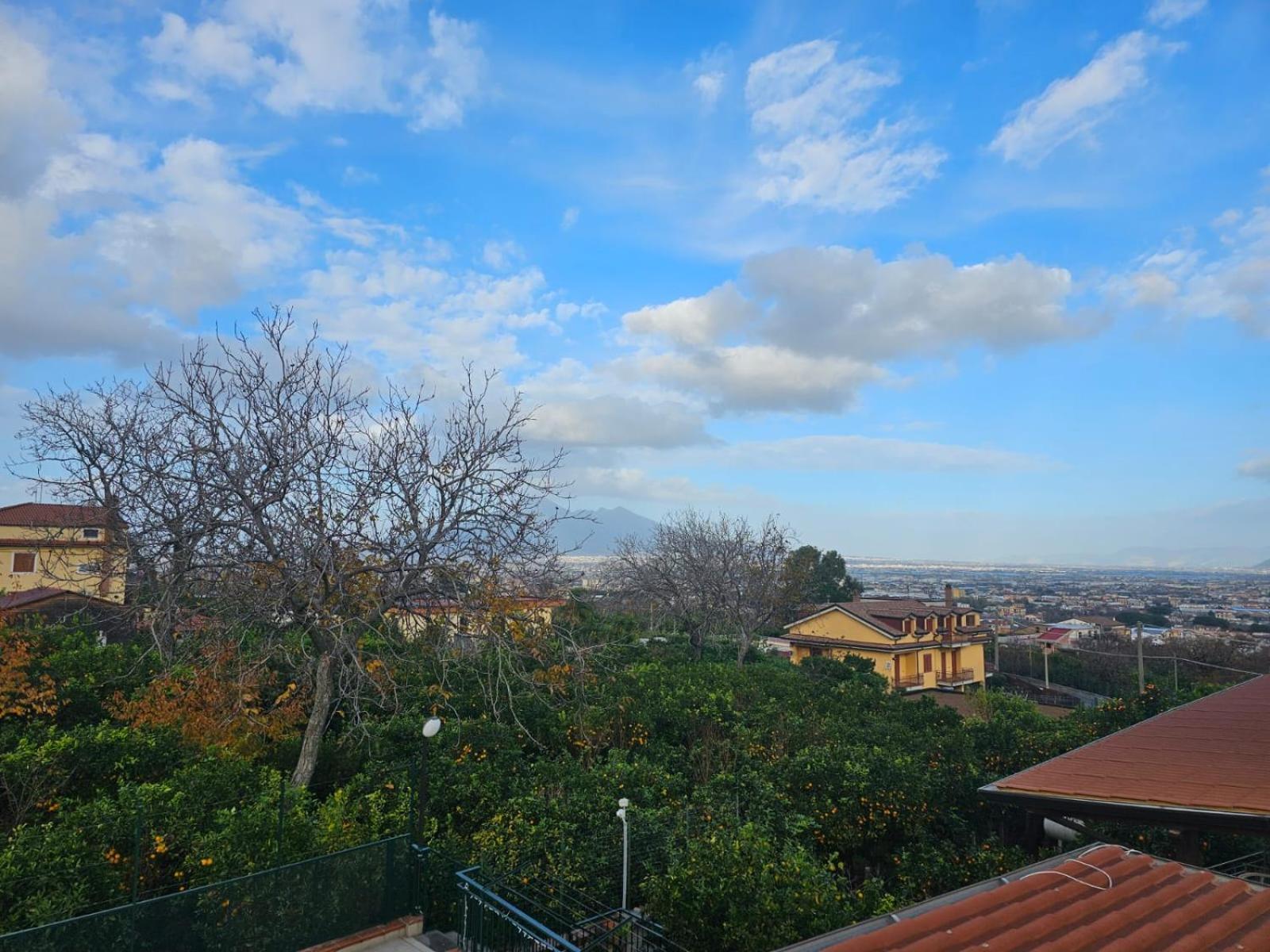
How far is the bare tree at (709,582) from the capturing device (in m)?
31.4

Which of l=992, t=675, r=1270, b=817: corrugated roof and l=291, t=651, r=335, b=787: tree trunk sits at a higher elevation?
l=992, t=675, r=1270, b=817: corrugated roof

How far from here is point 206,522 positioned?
9.97 metres

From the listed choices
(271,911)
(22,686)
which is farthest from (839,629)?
(271,911)

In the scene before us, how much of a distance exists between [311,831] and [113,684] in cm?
763

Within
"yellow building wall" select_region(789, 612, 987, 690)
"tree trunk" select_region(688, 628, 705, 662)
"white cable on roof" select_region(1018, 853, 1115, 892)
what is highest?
"white cable on roof" select_region(1018, 853, 1115, 892)

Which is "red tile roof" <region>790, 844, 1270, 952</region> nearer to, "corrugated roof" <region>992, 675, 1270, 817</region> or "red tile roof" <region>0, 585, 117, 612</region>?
"corrugated roof" <region>992, 675, 1270, 817</region>

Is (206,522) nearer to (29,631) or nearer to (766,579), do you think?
(29,631)

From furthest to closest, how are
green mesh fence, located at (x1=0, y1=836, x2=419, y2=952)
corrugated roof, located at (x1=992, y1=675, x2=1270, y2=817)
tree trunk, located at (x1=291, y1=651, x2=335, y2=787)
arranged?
tree trunk, located at (x1=291, y1=651, x2=335, y2=787)
green mesh fence, located at (x1=0, y1=836, x2=419, y2=952)
corrugated roof, located at (x1=992, y1=675, x2=1270, y2=817)

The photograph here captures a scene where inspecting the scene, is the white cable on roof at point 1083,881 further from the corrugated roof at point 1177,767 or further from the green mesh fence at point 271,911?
the green mesh fence at point 271,911

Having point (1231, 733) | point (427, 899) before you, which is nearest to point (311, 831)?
point (427, 899)

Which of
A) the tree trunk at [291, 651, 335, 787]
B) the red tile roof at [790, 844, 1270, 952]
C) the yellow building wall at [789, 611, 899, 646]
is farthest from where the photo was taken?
the yellow building wall at [789, 611, 899, 646]

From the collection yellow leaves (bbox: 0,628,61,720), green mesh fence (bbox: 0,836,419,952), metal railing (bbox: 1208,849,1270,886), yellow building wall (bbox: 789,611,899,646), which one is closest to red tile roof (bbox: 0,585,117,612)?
yellow leaves (bbox: 0,628,61,720)

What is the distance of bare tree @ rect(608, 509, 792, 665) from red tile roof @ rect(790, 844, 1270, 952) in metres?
23.3

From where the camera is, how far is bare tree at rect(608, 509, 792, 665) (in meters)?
31.4
